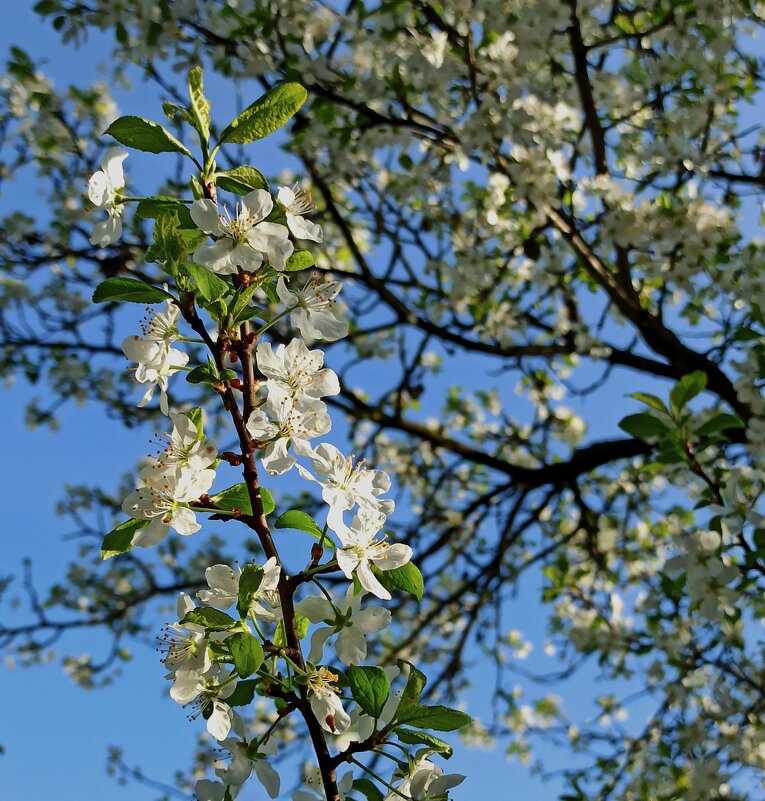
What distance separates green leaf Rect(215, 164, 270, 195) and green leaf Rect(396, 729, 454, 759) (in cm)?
79

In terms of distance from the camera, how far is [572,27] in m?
3.38

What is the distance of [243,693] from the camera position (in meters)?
1.05

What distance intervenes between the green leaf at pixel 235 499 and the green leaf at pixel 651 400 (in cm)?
120

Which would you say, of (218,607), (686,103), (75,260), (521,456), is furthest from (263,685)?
(521,456)

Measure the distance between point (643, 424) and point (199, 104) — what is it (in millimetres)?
1348

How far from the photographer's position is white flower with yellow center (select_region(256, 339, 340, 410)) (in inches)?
43.6

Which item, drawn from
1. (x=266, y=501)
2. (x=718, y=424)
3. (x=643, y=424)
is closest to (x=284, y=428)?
(x=266, y=501)

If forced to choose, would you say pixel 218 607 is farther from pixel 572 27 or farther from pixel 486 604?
pixel 486 604

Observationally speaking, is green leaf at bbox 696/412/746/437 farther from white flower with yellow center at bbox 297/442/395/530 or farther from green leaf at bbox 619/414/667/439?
white flower with yellow center at bbox 297/442/395/530

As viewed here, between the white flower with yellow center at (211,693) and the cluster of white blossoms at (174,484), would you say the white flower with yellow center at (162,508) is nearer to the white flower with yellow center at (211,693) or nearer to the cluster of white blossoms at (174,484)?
the cluster of white blossoms at (174,484)

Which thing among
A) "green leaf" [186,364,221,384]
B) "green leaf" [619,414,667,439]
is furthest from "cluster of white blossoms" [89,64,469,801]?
"green leaf" [619,414,667,439]

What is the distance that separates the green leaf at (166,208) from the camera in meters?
1.11

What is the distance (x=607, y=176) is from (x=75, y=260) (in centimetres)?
317

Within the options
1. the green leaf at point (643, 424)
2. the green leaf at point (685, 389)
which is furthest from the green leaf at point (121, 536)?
the green leaf at point (685, 389)
